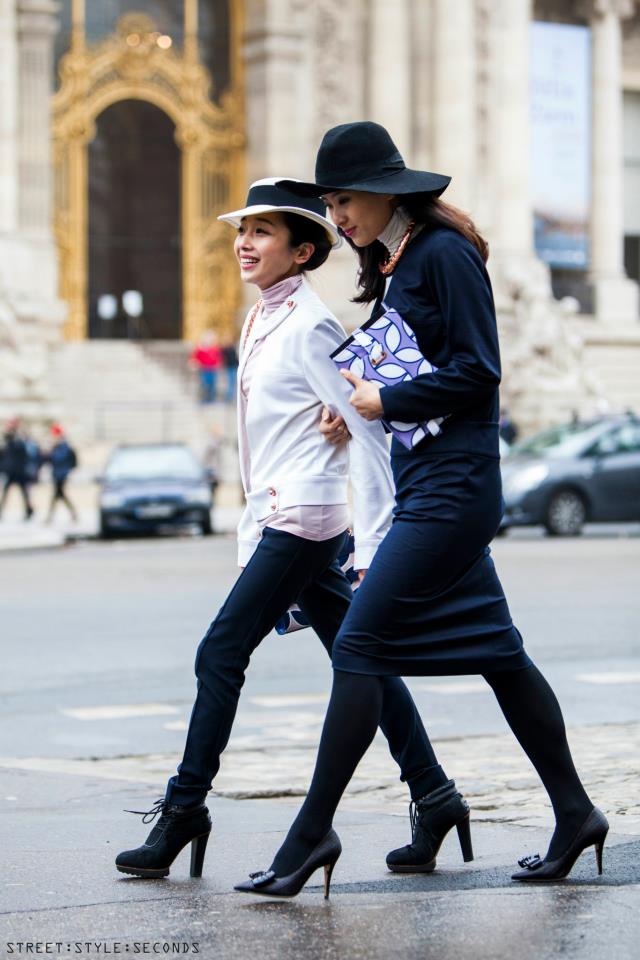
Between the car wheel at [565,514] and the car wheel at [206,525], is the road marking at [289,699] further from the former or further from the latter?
the car wheel at [206,525]

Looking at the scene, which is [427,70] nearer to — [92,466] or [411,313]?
[92,466]

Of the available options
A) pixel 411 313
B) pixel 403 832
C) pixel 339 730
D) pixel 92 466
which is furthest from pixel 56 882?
pixel 92 466

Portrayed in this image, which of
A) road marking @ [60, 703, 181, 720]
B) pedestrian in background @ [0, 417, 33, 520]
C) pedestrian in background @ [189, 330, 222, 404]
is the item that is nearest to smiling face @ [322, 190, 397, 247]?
road marking @ [60, 703, 181, 720]

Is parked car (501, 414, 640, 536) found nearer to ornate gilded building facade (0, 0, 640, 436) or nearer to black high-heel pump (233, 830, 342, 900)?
ornate gilded building facade (0, 0, 640, 436)

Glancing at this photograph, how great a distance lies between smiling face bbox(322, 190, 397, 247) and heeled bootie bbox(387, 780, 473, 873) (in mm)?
1484

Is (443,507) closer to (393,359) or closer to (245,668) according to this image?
(393,359)

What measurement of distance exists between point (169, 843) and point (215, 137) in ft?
118

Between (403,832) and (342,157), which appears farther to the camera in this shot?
(403,832)

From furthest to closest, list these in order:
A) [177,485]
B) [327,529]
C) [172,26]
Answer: [172,26] → [177,485] → [327,529]

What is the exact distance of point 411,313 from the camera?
4887 millimetres

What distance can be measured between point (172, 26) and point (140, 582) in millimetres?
24652

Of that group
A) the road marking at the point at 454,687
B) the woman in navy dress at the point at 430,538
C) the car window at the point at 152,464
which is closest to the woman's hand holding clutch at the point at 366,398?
the woman in navy dress at the point at 430,538

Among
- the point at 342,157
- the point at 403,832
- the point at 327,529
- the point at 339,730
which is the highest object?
the point at 342,157

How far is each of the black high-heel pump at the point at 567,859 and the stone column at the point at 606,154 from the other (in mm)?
41544
